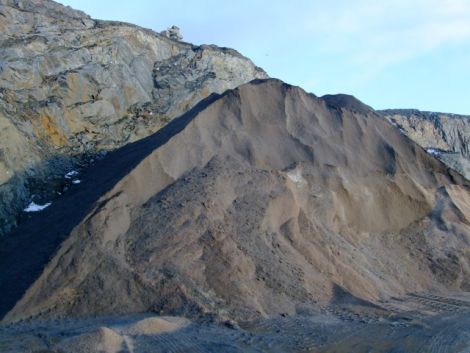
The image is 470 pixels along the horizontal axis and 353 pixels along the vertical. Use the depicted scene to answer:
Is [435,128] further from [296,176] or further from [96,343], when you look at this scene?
[96,343]

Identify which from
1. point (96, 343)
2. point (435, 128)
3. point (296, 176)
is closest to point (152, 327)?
point (96, 343)

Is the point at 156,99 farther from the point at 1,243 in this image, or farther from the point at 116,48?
the point at 1,243

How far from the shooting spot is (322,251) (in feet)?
54.1

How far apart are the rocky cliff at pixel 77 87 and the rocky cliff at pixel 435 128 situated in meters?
13.0

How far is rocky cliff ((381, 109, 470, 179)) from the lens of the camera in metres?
44.4

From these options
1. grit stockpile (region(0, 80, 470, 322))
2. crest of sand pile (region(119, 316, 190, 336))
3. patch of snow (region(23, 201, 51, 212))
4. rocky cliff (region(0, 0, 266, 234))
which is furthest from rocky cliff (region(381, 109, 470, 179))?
crest of sand pile (region(119, 316, 190, 336))

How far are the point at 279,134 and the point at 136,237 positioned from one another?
22.6 feet

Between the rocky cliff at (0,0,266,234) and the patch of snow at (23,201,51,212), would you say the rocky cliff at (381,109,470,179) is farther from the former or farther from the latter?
the patch of snow at (23,201,51,212)

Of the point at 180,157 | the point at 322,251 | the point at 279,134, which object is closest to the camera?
the point at 322,251

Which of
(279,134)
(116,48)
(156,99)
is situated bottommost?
(279,134)

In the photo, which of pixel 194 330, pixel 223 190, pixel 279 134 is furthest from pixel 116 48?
pixel 194 330

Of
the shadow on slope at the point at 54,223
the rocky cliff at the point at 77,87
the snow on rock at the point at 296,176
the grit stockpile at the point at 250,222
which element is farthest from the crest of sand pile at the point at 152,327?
the rocky cliff at the point at 77,87

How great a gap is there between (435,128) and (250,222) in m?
33.2

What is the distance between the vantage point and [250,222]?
1616cm
